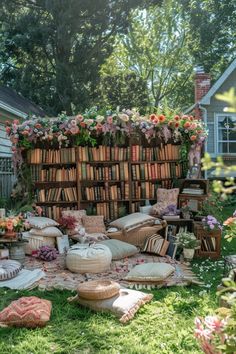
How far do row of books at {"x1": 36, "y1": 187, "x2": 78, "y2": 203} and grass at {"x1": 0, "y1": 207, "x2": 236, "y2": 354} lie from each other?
3.41 metres

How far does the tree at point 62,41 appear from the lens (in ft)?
50.9

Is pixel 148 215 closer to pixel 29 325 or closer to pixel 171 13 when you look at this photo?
pixel 29 325

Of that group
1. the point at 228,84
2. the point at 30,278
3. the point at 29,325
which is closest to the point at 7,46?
the point at 228,84

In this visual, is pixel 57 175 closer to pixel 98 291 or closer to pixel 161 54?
pixel 98 291

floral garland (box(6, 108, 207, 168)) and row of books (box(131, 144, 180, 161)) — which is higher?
floral garland (box(6, 108, 207, 168))

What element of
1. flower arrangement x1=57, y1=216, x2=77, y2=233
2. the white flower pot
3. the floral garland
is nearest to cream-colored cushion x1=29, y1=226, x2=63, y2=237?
flower arrangement x1=57, y1=216, x2=77, y2=233

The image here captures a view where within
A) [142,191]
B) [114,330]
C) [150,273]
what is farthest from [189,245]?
[114,330]

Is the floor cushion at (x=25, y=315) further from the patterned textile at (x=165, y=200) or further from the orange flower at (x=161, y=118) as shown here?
the orange flower at (x=161, y=118)

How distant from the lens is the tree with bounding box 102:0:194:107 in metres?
25.0

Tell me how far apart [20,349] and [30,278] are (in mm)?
1861

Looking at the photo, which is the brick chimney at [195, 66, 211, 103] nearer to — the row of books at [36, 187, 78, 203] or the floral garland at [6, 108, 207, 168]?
the floral garland at [6, 108, 207, 168]

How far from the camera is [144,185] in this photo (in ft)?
27.1

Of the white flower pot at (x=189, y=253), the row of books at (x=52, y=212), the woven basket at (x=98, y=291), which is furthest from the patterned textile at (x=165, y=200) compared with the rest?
the woven basket at (x=98, y=291)

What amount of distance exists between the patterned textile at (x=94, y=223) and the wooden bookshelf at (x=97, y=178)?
418mm
